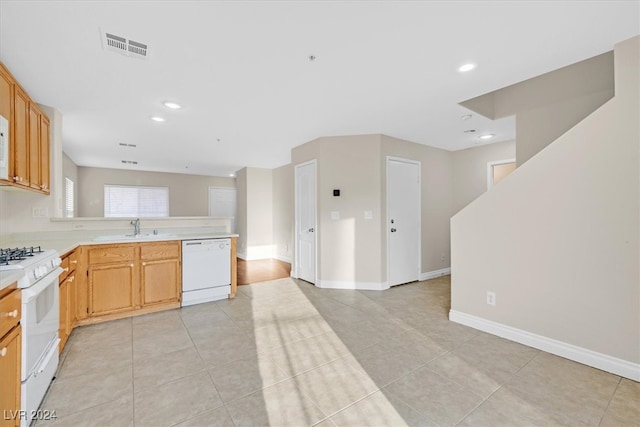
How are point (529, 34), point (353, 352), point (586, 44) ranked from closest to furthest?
point (529, 34), point (586, 44), point (353, 352)

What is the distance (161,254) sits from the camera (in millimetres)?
3297

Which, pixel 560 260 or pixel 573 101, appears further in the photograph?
pixel 573 101

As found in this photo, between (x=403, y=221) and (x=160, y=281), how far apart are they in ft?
11.7

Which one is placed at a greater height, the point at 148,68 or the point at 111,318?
the point at 148,68

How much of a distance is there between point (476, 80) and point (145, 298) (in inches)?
165

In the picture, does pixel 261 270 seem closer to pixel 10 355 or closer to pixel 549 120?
pixel 10 355

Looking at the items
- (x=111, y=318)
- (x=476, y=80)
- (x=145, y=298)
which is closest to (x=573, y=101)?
(x=476, y=80)

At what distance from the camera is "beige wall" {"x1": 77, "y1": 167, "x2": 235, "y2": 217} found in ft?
22.2

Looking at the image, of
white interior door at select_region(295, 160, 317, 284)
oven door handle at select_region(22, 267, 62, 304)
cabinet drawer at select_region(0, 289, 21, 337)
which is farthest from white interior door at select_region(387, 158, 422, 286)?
cabinet drawer at select_region(0, 289, 21, 337)

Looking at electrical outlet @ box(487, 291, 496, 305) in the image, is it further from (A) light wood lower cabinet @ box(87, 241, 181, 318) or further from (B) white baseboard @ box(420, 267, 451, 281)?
(A) light wood lower cabinet @ box(87, 241, 181, 318)

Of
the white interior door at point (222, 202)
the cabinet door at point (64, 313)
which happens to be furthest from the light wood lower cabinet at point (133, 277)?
the white interior door at point (222, 202)

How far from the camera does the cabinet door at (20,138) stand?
88.4 inches

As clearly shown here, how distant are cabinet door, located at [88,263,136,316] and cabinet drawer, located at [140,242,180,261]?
18cm

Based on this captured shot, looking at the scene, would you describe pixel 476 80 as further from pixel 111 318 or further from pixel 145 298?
pixel 111 318
